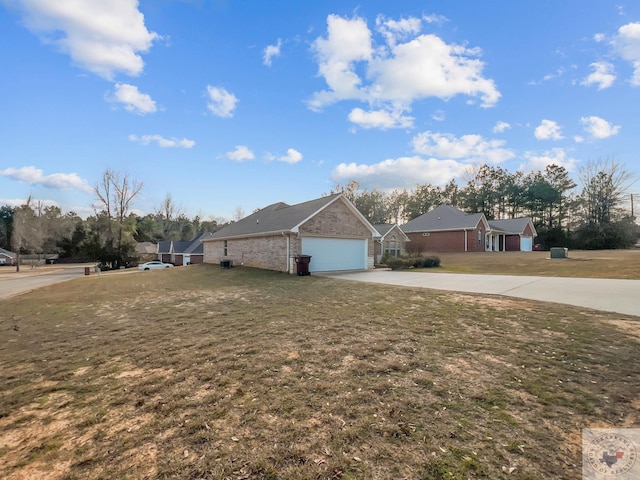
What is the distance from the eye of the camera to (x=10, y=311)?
9.48 metres

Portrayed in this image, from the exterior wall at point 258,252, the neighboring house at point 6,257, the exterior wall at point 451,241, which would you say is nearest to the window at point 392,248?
the exterior wall at point 451,241

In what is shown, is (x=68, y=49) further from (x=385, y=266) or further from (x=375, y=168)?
(x=375, y=168)

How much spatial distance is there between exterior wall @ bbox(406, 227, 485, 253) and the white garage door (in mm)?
11079

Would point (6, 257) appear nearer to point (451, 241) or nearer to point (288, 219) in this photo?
point (288, 219)

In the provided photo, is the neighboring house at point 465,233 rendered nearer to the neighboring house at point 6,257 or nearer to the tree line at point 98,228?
the tree line at point 98,228

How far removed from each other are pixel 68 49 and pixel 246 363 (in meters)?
13.6

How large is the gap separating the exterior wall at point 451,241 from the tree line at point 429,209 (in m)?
15.5

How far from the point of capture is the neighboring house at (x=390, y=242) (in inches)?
1044

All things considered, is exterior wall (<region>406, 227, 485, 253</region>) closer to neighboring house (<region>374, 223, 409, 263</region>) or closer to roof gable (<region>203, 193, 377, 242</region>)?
neighboring house (<region>374, 223, 409, 263</region>)

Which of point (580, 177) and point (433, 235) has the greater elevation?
point (580, 177)

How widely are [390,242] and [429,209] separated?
30244 mm

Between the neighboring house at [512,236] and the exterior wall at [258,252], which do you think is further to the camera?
the neighboring house at [512,236]

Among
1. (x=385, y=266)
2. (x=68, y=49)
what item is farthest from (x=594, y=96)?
(x=68, y=49)

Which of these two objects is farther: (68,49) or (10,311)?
(68,49)
